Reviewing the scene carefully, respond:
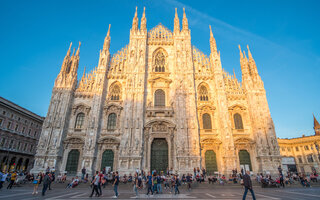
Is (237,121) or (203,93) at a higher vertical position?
(203,93)

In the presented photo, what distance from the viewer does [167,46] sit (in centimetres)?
2944

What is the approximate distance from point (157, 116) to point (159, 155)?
5.29m

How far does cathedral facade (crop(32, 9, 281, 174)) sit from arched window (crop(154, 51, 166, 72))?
7.8 inches

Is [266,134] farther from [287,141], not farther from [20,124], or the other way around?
[20,124]

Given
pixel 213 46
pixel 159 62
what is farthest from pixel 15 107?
pixel 213 46

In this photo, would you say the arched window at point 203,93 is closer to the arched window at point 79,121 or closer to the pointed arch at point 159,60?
the pointed arch at point 159,60

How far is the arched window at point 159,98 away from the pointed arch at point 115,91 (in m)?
5.41

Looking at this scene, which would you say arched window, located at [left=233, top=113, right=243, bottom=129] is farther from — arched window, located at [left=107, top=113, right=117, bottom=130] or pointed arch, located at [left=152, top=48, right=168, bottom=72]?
arched window, located at [left=107, top=113, right=117, bottom=130]

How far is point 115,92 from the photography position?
26500mm

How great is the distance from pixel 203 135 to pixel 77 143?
17.1 m

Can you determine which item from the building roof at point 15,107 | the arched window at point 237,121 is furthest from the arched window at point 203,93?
the building roof at point 15,107

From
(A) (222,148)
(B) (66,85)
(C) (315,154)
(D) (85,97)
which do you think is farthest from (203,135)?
(C) (315,154)

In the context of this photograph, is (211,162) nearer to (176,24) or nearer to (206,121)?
(206,121)

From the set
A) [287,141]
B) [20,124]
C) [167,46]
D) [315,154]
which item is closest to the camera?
[167,46]
